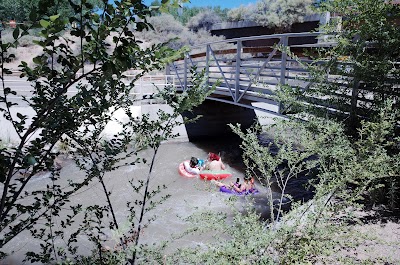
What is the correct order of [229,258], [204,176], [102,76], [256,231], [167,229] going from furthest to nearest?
[204,176] → [167,229] → [256,231] → [229,258] → [102,76]

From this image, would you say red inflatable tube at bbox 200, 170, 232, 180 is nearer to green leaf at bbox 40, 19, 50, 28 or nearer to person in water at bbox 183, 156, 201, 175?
person in water at bbox 183, 156, 201, 175

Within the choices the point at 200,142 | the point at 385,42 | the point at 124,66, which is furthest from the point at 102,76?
the point at 200,142

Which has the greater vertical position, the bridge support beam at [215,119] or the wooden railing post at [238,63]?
the wooden railing post at [238,63]

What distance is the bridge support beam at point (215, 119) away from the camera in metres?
15.0

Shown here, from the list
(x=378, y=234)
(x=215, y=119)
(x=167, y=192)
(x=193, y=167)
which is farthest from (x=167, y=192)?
(x=215, y=119)

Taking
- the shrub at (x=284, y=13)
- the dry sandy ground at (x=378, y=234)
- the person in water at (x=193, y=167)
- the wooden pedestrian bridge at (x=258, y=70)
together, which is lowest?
the person in water at (x=193, y=167)

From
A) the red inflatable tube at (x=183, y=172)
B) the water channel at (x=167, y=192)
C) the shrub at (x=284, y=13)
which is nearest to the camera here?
the water channel at (x=167, y=192)

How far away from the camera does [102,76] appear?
147 cm

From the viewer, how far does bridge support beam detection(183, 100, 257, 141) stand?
15.0 m

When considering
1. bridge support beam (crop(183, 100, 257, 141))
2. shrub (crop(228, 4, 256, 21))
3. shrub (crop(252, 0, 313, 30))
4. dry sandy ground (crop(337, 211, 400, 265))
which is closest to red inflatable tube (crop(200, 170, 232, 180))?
bridge support beam (crop(183, 100, 257, 141))

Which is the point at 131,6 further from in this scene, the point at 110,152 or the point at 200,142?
the point at 200,142

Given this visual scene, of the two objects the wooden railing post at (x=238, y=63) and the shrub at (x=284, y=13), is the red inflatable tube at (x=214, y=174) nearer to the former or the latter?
the wooden railing post at (x=238, y=63)

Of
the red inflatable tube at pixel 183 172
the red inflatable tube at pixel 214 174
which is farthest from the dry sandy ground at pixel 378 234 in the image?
the red inflatable tube at pixel 183 172

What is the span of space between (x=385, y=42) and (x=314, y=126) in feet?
5.21
